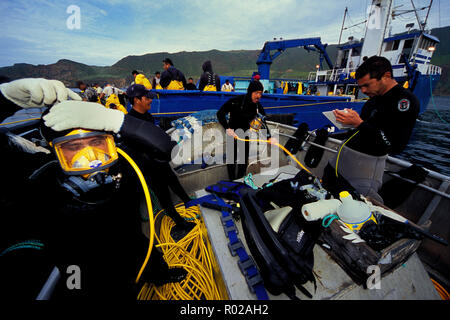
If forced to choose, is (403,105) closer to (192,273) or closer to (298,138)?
(298,138)

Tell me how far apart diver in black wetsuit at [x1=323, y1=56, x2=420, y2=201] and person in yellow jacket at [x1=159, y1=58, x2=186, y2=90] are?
5.99 meters

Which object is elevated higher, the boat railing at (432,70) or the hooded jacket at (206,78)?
the boat railing at (432,70)

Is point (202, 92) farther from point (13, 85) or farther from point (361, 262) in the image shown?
point (361, 262)

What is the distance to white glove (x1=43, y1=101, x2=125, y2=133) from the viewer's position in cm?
102

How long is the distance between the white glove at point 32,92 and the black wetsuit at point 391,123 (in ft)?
9.13

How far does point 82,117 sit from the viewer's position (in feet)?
3.54

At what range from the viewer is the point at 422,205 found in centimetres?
227

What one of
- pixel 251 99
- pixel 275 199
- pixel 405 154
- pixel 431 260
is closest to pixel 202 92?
pixel 251 99

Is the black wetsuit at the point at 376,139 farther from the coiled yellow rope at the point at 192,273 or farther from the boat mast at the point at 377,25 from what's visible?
the boat mast at the point at 377,25

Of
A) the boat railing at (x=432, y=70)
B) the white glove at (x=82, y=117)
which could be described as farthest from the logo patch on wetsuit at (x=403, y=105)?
the boat railing at (x=432, y=70)

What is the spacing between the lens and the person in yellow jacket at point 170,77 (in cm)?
628

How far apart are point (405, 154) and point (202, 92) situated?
39.4 ft

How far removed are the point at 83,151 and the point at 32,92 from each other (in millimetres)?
490

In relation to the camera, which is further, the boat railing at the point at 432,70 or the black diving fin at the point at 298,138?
the boat railing at the point at 432,70
